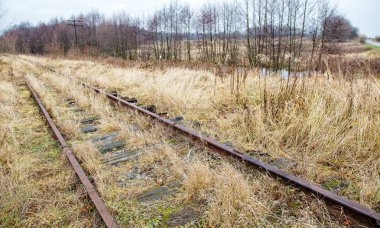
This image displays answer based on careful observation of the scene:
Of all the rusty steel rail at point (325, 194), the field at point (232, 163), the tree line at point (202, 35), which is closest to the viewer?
the rusty steel rail at point (325, 194)

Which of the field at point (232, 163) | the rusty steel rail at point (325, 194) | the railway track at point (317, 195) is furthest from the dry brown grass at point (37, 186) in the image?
the rusty steel rail at point (325, 194)

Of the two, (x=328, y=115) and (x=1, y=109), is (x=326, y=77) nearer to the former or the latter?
(x=328, y=115)

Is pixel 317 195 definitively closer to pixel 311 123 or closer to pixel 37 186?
pixel 311 123

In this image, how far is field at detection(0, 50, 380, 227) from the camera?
2588mm

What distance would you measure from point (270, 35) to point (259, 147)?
952 inches

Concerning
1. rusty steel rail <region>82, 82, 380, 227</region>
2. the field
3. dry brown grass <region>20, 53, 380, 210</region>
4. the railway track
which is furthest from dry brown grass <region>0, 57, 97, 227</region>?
dry brown grass <region>20, 53, 380, 210</region>

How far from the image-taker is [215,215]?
244 centimetres

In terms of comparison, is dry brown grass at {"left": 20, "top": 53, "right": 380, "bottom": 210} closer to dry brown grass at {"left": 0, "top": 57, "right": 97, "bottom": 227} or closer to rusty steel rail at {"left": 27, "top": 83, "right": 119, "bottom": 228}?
rusty steel rail at {"left": 27, "top": 83, "right": 119, "bottom": 228}

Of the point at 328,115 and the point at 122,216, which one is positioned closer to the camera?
the point at 122,216

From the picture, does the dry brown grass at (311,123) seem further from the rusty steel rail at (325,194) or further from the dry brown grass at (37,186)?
the dry brown grass at (37,186)

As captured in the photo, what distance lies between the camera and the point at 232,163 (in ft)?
11.6

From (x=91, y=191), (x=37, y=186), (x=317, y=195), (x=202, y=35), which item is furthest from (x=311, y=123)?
(x=202, y=35)

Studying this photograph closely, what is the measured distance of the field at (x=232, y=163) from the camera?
259cm

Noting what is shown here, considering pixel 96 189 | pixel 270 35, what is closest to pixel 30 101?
pixel 96 189
